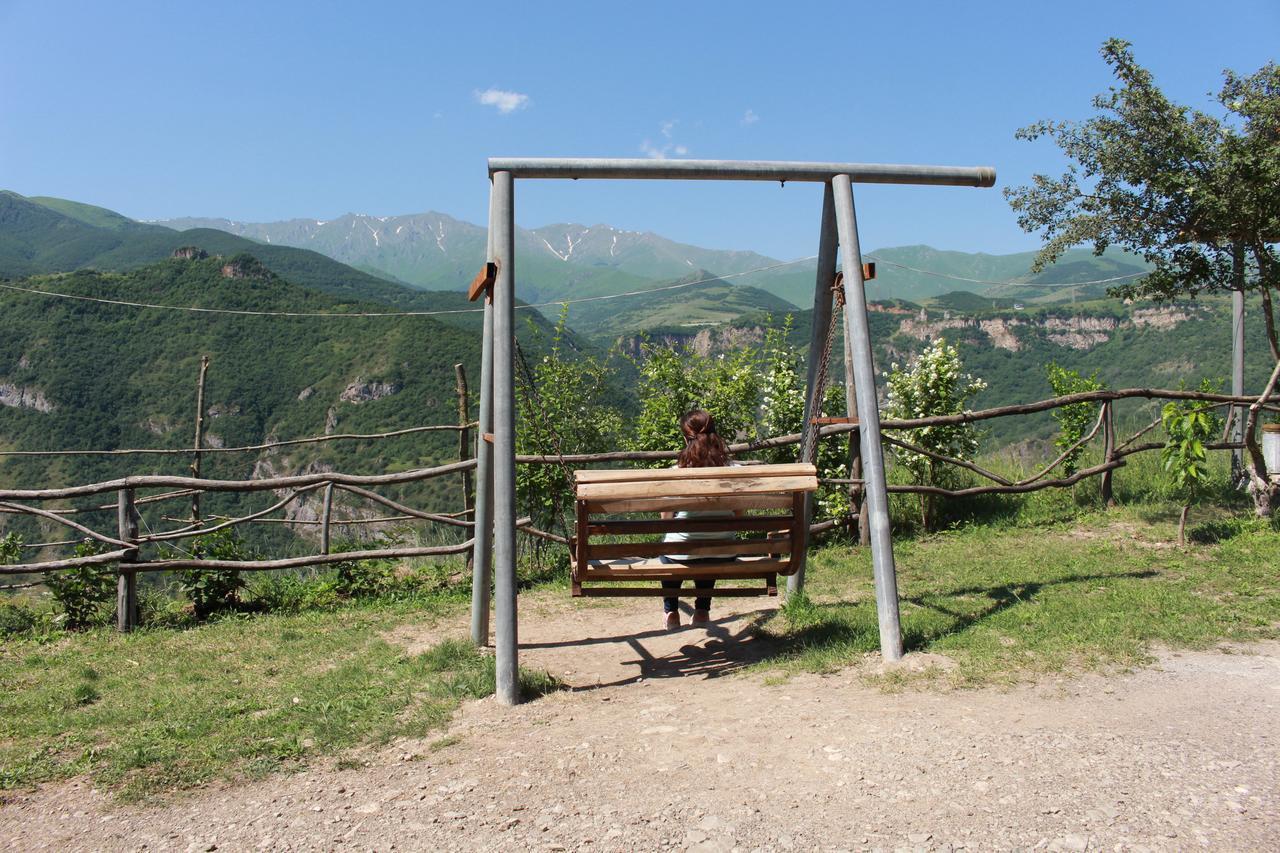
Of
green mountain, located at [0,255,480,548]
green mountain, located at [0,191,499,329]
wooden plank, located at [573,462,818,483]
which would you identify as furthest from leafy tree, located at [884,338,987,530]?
green mountain, located at [0,191,499,329]

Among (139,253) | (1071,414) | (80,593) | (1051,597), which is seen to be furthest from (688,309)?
(1051,597)

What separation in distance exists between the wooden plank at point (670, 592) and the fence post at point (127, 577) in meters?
3.92

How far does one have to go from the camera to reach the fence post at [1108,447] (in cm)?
851

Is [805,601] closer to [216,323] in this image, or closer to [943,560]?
[943,560]

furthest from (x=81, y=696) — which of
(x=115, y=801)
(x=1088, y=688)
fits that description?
(x=1088, y=688)

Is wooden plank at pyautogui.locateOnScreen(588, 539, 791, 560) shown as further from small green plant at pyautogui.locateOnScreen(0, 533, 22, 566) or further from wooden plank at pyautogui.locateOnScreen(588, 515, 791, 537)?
small green plant at pyautogui.locateOnScreen(0, 533, 22, 566)

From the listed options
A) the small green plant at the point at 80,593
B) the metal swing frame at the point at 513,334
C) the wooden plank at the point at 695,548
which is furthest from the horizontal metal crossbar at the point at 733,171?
the small green plant at the point at 80,593

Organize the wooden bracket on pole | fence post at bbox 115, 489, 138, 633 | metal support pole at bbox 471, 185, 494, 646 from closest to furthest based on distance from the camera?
1. the wooden bracket on pole
2. metal support pole at bbox 471, 185, 494, 646
3. fence post at bbox 115, 489, 138, 633

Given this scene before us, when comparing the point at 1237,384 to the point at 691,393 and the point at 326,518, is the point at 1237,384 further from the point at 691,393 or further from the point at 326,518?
the point at 326,518

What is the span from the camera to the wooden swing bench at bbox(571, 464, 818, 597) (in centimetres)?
472

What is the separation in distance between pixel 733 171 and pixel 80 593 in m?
5.92

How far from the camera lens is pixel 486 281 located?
5.02 meters

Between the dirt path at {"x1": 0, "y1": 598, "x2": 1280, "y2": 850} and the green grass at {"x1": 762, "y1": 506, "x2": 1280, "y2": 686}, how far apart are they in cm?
39

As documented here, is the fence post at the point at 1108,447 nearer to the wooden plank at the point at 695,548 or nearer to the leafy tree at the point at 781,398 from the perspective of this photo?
the leafy tree at the point at 781,398
